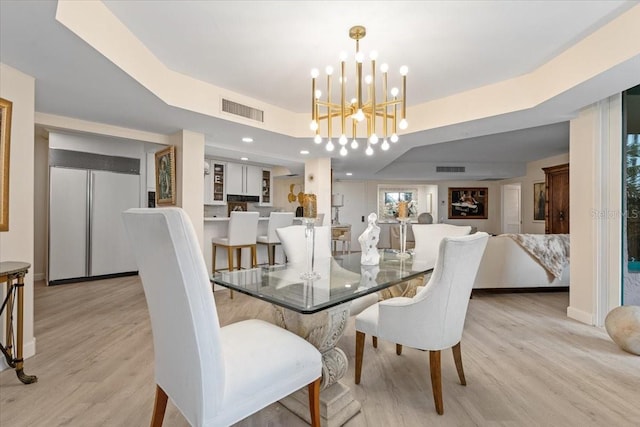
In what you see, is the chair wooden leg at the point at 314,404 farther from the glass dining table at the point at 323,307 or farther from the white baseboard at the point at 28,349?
the white baseboard at the point at 28,349

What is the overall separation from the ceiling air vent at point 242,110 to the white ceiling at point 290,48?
14 centimetres

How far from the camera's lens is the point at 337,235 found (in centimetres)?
693

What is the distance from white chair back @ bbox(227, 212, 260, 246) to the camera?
13.1 ft

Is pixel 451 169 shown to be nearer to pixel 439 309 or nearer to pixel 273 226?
pixel 273 226

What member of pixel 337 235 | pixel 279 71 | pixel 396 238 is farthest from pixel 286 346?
pixel 396 238

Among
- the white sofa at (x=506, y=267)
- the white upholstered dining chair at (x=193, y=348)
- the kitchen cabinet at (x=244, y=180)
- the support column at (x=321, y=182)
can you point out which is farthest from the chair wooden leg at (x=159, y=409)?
the kitchen cabinet at (x=244, y=180)

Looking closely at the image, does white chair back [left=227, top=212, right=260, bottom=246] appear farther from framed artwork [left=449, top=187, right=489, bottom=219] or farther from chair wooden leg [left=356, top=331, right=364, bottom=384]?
framed artwork [left=449, top=187, right=489, bottom=219]

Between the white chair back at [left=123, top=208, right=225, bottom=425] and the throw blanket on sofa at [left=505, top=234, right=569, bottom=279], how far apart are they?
13.4ft

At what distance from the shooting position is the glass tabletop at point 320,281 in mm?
1437

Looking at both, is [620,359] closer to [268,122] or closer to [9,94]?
Result: [268,122]

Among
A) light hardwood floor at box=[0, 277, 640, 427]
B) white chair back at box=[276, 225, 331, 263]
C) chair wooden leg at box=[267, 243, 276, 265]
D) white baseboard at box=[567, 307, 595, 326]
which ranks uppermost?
white chair back at box=[276, 225, 331, 263]

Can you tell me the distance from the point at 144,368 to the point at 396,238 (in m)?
5.99

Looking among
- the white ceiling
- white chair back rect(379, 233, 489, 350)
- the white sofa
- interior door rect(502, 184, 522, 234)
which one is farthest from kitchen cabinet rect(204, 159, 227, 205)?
interior door rect(502, 184, 522, 234)

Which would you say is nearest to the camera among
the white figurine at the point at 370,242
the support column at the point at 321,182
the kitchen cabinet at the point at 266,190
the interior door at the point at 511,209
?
the white figurine at the point at 370,242
